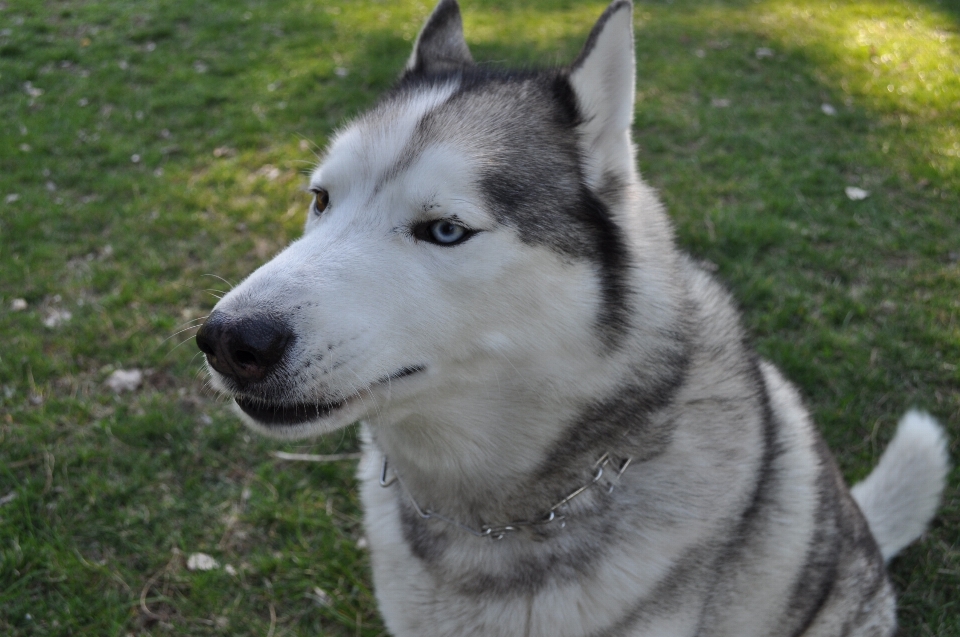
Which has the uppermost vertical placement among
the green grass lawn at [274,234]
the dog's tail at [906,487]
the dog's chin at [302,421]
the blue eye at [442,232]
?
the blue eye at [442,232]

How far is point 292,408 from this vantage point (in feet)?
6.07

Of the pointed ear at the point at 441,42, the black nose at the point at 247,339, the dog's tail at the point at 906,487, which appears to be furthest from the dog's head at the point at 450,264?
the dog's tail at the point at 906,487

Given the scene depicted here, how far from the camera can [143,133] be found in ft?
22.5

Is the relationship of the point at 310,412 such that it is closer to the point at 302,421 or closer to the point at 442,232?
the point at 302,421

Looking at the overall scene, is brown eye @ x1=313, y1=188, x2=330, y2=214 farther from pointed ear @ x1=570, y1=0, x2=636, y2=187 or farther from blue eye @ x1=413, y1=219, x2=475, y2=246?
pointed ear @ x1=570, y1=0, x2=636, y2=187

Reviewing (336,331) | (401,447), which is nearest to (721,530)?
(401,447)

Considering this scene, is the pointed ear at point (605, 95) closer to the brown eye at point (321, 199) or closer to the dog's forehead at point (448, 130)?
the dog's forehead at point (448, 130)

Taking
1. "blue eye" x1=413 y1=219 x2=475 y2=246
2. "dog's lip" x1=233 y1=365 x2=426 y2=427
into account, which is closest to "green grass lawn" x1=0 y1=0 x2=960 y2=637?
"dog's lip" x1=233 y1=365 x2=426 y2=427

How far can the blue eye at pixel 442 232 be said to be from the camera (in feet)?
6.16

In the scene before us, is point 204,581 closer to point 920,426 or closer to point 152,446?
point 152,446

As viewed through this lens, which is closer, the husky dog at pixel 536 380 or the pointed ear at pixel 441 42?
the husky dog at pixel 536 380

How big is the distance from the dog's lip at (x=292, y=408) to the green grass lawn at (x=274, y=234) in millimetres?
950

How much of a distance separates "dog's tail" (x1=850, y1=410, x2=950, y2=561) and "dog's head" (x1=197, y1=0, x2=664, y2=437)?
1.83 m

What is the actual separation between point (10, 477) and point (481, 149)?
3158 millimetres
